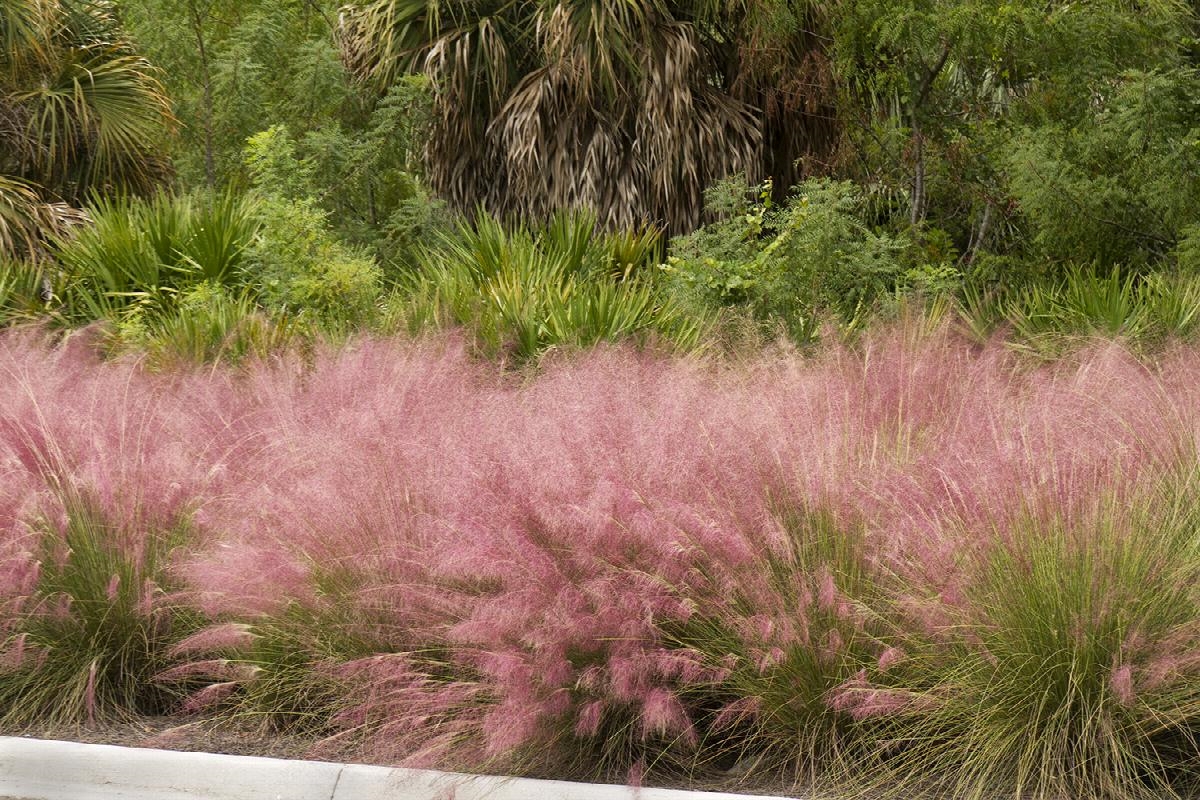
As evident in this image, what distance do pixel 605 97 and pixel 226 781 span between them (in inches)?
490

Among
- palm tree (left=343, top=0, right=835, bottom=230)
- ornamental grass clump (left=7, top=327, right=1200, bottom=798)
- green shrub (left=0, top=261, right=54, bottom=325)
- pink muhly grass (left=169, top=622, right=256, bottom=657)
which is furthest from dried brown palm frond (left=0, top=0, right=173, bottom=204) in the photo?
pink muhly grass (left=169, top=622, right=256, bottom=657)

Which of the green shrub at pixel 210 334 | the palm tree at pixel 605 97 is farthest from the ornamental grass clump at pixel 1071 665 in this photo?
the palm tree at pixel 605 97

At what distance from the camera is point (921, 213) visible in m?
14.5

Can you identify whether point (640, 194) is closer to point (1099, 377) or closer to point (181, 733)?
point (1099, 377)

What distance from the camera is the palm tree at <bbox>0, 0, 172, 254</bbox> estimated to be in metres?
17.8

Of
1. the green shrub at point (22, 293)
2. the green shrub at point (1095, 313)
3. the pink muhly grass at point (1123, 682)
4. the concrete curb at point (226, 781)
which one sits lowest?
the green shrub at point (22, 293)

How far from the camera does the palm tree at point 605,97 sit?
51.6ft

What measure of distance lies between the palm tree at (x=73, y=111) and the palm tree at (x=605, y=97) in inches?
122

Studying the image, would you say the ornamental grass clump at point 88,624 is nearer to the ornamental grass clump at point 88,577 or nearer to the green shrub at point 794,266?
the ornamental grass clump at point 88,577

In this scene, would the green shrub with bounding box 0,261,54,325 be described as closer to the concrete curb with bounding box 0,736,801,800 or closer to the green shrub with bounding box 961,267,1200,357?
the concrete curb with bounding box 0,736,801,800

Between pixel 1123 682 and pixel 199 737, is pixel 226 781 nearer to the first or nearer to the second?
pixel 199 737

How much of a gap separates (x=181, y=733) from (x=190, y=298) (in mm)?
5951

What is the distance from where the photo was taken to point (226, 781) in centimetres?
529

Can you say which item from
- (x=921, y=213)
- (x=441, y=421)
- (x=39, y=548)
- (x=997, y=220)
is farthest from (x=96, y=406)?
(x=997, y=220)
